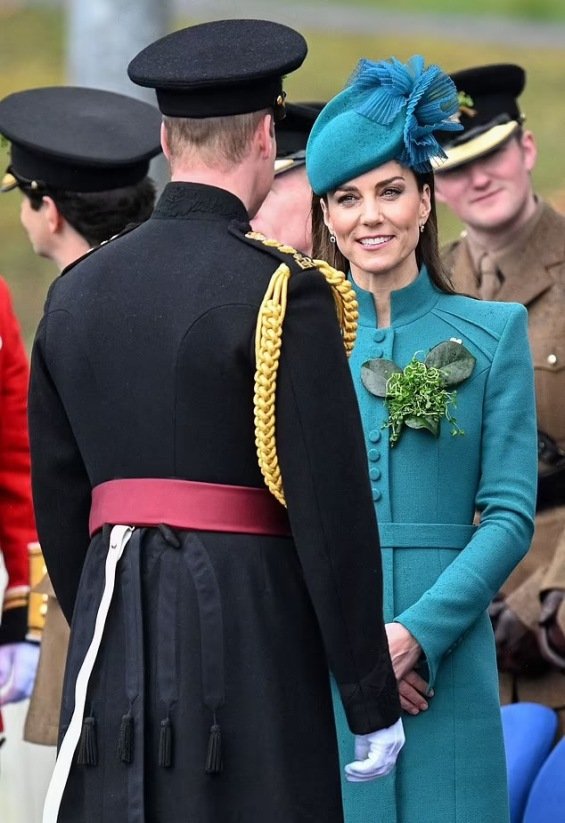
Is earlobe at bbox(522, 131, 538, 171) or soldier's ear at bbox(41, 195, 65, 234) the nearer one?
soldier's ear at bbox(41, 195, 65, 234)

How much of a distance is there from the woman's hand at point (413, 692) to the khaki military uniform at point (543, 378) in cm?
138

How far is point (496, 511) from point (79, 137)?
6.23 ft

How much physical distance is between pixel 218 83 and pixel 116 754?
1146mm

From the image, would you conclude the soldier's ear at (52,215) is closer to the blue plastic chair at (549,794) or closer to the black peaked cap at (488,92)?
the black peaked cap at (488,92)

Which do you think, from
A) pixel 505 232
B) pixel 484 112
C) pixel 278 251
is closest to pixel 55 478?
pixel 278 251

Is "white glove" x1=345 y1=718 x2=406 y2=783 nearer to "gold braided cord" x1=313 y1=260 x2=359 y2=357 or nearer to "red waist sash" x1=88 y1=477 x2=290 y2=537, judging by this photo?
"red waist sash" x1=88 y1=477 x2=290 y2=537

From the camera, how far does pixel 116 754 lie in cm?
329

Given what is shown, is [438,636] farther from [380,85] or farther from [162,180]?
[162,180]

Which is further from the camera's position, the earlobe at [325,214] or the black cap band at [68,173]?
the black cap band at [68,173]

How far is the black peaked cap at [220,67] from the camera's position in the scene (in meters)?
3.30

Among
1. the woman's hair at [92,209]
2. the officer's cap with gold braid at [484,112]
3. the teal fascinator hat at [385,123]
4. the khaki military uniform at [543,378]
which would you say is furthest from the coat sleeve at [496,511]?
the officer's cap with gold braid at [484,112]

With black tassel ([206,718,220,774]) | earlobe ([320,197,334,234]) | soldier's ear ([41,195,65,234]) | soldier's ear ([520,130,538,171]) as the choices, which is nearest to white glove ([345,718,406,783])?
black tassel ([206,718,220,774])

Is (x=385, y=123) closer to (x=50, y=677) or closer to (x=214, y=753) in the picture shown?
(x=214, y=753)

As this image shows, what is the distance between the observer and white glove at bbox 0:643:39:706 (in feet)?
16.9
